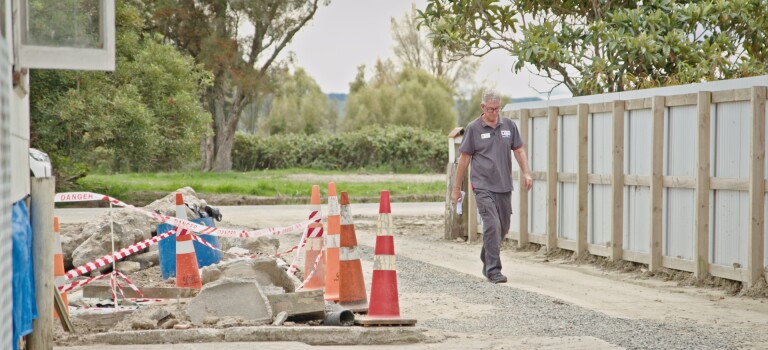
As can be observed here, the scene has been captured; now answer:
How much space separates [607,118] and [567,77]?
21.5 feet

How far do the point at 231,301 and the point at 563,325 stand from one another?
99.3 inches

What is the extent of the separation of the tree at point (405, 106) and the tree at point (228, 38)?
1785 cm

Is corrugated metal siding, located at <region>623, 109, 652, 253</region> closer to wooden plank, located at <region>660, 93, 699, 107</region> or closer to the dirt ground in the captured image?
the dirt ground

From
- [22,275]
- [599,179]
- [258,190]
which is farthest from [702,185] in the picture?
[258,190]

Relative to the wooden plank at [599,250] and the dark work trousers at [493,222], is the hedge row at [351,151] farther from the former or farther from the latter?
the dark work trousers at [493,222]

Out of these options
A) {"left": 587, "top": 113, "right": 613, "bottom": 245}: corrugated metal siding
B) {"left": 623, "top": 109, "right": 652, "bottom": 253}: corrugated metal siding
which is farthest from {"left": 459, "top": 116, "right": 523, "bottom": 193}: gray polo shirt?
{"left": 587, "top": 113, "right": 613, "bottom": 245}: corrugated metal siding

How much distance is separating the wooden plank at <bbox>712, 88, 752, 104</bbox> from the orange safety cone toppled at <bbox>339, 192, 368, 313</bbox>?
4143mm

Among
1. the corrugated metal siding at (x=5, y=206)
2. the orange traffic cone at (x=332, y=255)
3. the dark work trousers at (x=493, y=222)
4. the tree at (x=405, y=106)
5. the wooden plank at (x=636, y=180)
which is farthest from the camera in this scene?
the tree at (x=405, y=106)

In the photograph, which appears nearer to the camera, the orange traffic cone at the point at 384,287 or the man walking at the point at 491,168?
the orange traffic cone at the point at 384,287

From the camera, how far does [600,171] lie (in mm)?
14359

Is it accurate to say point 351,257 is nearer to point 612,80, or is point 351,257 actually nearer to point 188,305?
point 188,305

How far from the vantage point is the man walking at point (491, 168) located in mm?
12430

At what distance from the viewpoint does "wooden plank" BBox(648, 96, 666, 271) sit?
42.3 ft

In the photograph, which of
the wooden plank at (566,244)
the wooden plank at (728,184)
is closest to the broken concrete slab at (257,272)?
the wooden plank at (728,184)
